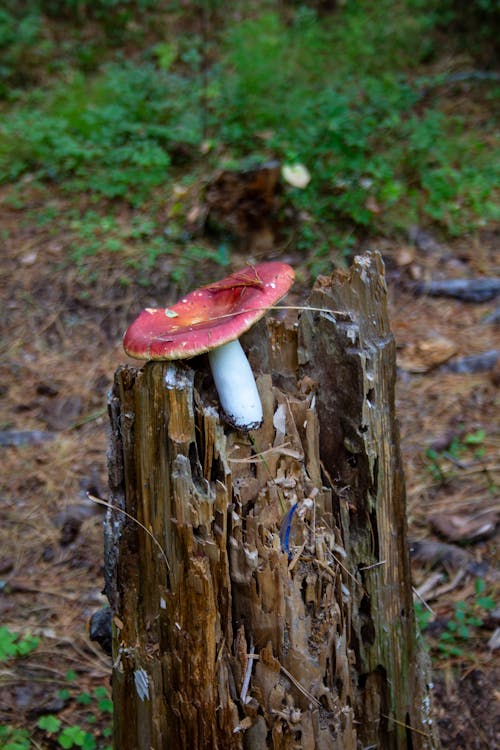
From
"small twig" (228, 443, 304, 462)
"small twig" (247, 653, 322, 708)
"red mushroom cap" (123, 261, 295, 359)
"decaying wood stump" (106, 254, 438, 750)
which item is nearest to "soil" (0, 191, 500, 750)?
"decaying wood stump" (106, 254, 438, 750)

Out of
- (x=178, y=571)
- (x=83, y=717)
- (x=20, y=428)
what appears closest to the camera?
(x=178, y=571)

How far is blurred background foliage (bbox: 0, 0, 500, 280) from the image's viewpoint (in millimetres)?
5516

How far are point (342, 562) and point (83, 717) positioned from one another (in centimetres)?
138

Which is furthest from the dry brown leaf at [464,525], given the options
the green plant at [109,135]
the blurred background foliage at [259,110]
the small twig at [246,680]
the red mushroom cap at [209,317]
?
the green plant at [109,135]

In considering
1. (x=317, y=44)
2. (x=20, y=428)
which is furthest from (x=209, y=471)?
(x=317, y=44)

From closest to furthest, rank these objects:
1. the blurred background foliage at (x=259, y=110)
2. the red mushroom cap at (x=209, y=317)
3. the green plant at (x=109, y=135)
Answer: the red mushroom cap at (x=209, y=317), the blurred background foliage at (x=259, y=110), the green plant at (x=109, y=135)

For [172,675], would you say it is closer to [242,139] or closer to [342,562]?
[342,562]

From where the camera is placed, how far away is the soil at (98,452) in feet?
9.23

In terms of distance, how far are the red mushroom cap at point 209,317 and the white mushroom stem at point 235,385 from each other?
75mm

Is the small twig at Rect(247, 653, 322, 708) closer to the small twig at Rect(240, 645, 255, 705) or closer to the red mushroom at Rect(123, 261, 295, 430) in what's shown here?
the small twig at Rect(240, 645, 255, 705)

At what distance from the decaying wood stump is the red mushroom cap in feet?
0.27

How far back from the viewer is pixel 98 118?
6.49m

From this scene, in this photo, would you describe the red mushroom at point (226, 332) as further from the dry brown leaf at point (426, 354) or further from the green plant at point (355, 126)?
the green plant at point (355, 126)

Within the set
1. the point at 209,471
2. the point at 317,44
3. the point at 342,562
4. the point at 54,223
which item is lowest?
the point at 342,562
